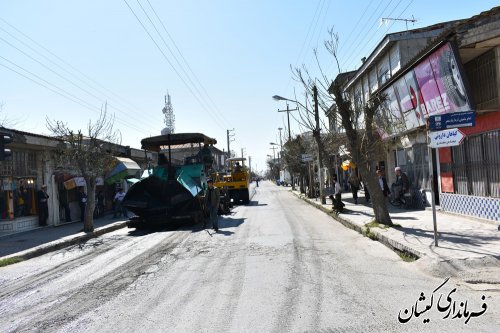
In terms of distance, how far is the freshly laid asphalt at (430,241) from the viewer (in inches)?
277

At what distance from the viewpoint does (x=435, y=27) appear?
780 inches

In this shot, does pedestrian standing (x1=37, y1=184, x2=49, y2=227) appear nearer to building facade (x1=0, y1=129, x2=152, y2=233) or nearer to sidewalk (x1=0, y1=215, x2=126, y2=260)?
building facade (x1=0, y1=129, x2=152, y2=233)

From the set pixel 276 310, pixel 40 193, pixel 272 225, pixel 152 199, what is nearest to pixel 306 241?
pixel 272 225

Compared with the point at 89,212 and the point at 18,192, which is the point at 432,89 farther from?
the point at 18,192

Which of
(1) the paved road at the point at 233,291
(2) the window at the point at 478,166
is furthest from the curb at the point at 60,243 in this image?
(2) the window at the point at 478,166

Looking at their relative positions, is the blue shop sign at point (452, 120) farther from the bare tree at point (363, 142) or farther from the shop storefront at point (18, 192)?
the shop storefront at point (18, 192)

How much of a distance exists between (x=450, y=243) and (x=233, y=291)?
484 cm

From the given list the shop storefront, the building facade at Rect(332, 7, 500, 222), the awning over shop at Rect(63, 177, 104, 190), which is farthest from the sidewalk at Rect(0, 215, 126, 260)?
the building facade at Rect(332, 7, 500, 222)

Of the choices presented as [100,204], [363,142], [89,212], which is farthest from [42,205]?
[363,142]

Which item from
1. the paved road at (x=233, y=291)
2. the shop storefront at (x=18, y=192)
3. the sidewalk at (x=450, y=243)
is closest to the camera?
the paved road at (x=233, y=291)

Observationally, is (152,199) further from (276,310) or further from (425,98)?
(276,310)

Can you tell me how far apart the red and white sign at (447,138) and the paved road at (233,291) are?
2343mm

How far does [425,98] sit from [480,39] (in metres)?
3.88

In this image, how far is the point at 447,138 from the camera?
8.21m
